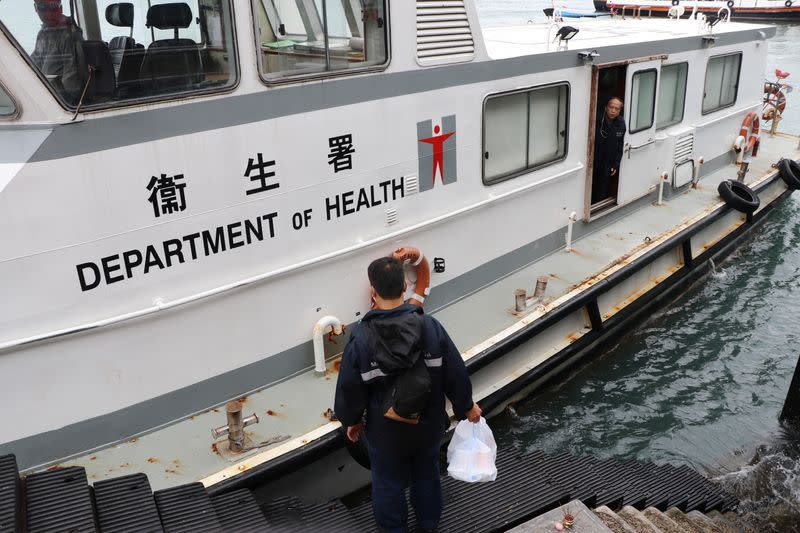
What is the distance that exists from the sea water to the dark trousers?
2.17m

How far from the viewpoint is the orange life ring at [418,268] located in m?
4.54

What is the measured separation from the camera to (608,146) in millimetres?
6441

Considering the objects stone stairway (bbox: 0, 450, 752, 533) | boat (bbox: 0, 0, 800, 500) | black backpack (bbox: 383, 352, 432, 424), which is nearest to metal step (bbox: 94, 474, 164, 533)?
stone stairway (bbox: 0, 450, 752, 533)

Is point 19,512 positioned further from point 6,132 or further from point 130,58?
point 130,58

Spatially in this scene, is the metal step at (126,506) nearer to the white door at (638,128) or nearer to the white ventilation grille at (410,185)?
the white ventilation grille at (410,185)

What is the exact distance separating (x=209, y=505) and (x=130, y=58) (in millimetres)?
2080

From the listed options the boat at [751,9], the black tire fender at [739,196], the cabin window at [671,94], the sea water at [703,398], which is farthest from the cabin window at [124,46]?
the boat at [751,9]

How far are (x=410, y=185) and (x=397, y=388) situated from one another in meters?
2.06

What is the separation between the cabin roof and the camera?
18.7 ft

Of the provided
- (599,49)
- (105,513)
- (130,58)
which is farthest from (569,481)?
(599,49)

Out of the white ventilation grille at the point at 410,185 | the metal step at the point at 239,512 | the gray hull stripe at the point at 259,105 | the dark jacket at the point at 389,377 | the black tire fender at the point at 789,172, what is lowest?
the black tire fender at the point at 789,172

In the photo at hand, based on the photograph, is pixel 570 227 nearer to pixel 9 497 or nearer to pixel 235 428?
pixel 235 428

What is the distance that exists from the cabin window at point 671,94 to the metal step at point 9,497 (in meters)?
6.40

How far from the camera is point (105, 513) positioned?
2.88 metres
